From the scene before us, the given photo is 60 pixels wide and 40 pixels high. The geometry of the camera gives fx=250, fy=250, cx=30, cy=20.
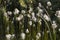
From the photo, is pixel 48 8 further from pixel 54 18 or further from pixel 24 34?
pixel 24 34

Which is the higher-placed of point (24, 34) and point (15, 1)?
point (15, 1)

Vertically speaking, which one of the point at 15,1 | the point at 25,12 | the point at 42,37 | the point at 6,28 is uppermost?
the point at 15,1

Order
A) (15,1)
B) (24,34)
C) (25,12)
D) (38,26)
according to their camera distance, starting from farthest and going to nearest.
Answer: (15,1), (25,12), (38,26), (24,34)

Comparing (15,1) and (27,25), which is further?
(15,1)

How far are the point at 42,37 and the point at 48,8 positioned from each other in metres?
0.76

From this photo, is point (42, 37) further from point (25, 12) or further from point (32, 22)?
point (25, 12)

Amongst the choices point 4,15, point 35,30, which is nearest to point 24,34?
point 35,30

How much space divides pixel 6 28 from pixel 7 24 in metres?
0.06

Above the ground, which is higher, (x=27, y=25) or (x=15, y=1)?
(x=15, y=1)

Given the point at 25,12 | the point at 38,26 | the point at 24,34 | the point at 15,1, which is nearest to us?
the point at 24,34

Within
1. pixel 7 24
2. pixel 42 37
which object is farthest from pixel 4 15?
pixel 42 37

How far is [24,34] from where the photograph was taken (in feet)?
10.8

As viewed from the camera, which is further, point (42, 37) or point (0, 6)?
point (0, 6)

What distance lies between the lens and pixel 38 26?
3.52 meters
